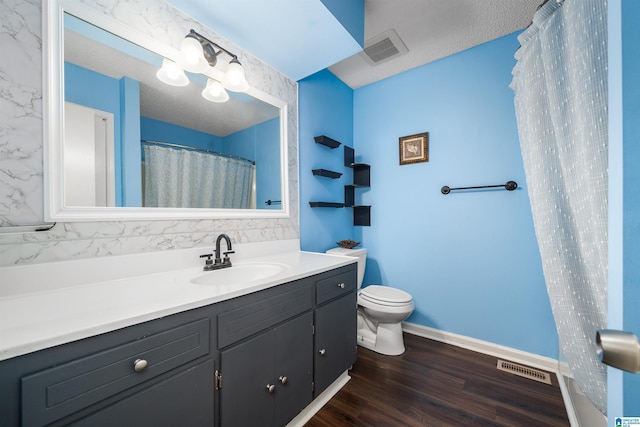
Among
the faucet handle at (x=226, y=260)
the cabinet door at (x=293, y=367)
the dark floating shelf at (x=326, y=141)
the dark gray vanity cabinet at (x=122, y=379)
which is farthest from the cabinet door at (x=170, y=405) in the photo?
the dark floating shelf at (x=326, y=141)

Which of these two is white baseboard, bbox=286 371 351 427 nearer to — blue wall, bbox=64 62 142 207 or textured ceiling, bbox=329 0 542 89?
blue wall, bbox=64 62 142 207

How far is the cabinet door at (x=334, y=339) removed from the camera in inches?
51.8

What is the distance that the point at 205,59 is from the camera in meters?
1.33

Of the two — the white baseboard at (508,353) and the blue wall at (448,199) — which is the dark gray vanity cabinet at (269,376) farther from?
the white baseboard at (508,353)

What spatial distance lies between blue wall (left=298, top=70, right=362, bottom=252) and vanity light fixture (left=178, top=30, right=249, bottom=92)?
2.10 ft

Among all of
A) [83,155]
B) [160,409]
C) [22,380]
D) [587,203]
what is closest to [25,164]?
[83,155]

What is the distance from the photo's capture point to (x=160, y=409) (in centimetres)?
72

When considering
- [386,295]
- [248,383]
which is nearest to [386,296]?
[386,295]

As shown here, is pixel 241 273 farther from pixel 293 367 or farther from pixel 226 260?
pixel 293 367

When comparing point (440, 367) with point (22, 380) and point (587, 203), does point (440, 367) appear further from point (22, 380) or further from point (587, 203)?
point (22, 380)

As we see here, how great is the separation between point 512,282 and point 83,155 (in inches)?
107

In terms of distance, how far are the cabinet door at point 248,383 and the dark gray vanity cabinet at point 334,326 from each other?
0.33m

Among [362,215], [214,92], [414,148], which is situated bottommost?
[362,215]

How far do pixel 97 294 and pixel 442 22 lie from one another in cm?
253
